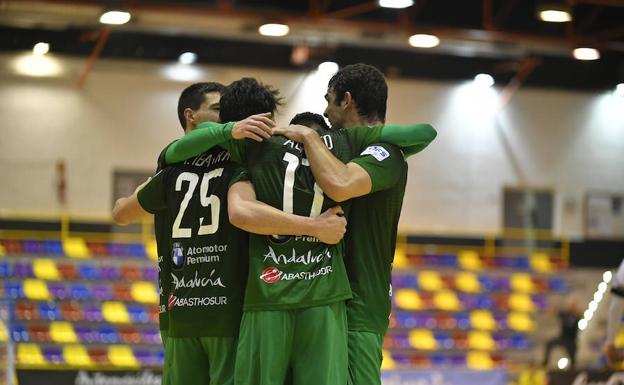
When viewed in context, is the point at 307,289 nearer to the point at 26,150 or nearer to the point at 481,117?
the point at 26,150

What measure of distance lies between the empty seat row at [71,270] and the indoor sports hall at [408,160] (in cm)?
2

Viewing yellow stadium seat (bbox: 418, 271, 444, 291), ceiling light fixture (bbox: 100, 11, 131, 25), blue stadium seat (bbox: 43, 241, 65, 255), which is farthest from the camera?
yellow stadium seat (bbox: 418, 271, 444, 291)

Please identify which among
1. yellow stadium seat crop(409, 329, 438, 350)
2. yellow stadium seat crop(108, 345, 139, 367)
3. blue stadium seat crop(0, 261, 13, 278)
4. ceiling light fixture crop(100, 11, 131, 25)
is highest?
ceiling light fixture crop(100, 11, 131, 25)

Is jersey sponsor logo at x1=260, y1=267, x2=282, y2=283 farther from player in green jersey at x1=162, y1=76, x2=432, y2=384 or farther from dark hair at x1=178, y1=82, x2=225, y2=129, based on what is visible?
dark hair at x1=178, y1=82, x2=225, y2=129

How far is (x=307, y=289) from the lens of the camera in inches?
190

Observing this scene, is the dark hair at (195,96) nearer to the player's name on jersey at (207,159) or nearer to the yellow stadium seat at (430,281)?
the player's name on jersey at (207,159)

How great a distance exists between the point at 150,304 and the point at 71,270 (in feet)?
4.54

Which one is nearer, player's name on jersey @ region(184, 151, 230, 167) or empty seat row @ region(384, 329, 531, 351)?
player's name on jersey @ region(184, 151, 230, 167)

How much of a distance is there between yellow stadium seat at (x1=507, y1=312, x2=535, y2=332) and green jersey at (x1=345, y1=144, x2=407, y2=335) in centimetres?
1526

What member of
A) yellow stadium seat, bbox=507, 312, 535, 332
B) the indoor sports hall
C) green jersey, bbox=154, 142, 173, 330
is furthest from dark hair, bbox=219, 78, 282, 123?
yellow stadium seat, bbox=507, 312, 535, 332

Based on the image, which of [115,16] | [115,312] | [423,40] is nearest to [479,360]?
[423,40]

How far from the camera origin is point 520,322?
66.0 ft

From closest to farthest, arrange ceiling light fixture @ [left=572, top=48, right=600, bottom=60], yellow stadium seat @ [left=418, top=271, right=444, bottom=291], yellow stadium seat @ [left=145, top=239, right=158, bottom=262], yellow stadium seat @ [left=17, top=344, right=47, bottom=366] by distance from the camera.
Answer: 1. yellow stadium seat @ [left=17, top=344, right=47, bottom=366]
2. yellow stadium seat @ [left=145, top=239, right=158, bottom=262]
3. yellow stadium seat @ [left=418, top=271, right=444, bottom=291]
4. ceiling light fixture @ [left=572, top=48, right=600, bottom=60]

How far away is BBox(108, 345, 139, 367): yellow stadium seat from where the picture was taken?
1717cm
